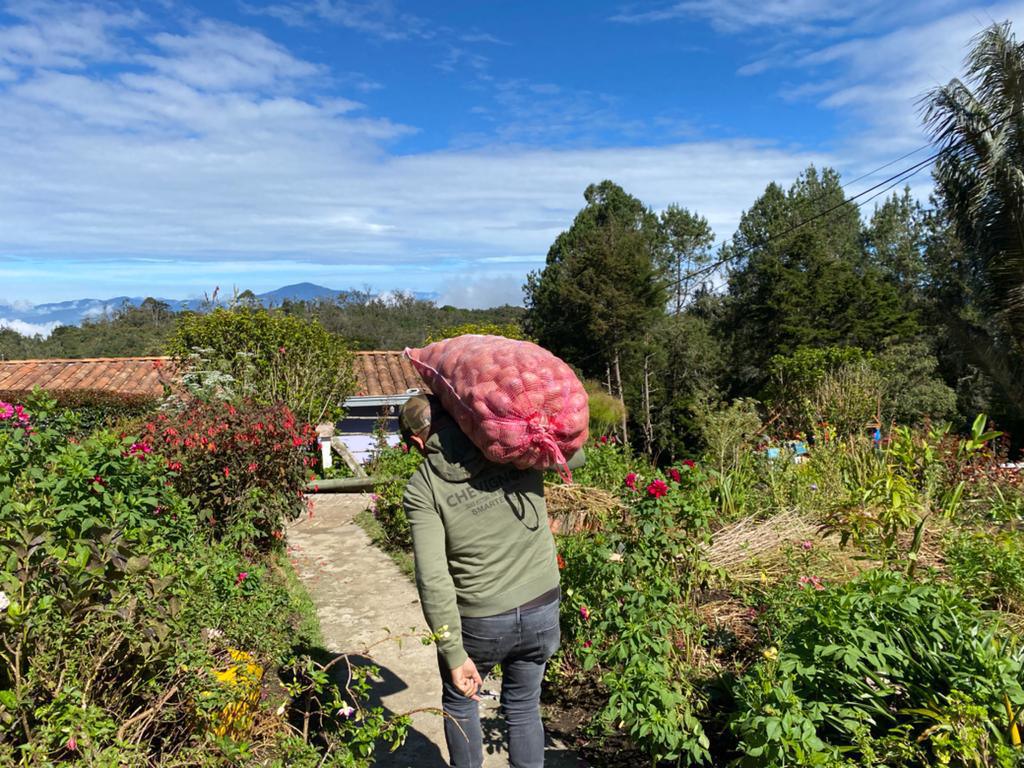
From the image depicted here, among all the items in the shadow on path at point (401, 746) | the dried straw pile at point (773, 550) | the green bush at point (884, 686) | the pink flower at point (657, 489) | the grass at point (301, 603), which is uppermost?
the pink flower at point (657, 489)

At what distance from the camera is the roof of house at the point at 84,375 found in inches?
639

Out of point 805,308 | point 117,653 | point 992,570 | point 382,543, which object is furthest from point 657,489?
point 805,308

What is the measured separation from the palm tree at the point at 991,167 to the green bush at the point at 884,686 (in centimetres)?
1315

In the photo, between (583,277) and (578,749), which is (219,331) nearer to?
(578,749)

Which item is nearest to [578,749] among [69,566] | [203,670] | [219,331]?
[203,670]

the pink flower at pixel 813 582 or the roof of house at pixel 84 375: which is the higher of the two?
the roof of house at pixel 84 375

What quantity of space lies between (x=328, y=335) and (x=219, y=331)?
7.36 feet

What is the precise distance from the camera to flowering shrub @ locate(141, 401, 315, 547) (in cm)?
491

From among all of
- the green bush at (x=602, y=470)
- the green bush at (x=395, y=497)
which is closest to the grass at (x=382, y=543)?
the green bush at (x=395, y=497)

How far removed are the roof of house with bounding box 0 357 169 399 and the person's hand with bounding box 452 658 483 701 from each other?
49.0 feet

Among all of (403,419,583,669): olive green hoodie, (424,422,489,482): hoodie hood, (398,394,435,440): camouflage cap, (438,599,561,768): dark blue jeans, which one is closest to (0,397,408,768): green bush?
(438,599,561,768): dark blue jeans

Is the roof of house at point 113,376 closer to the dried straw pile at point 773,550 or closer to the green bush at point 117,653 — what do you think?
the dried straw pile at point 773,550

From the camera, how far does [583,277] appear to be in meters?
29.4

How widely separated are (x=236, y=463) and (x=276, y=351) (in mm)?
6755
